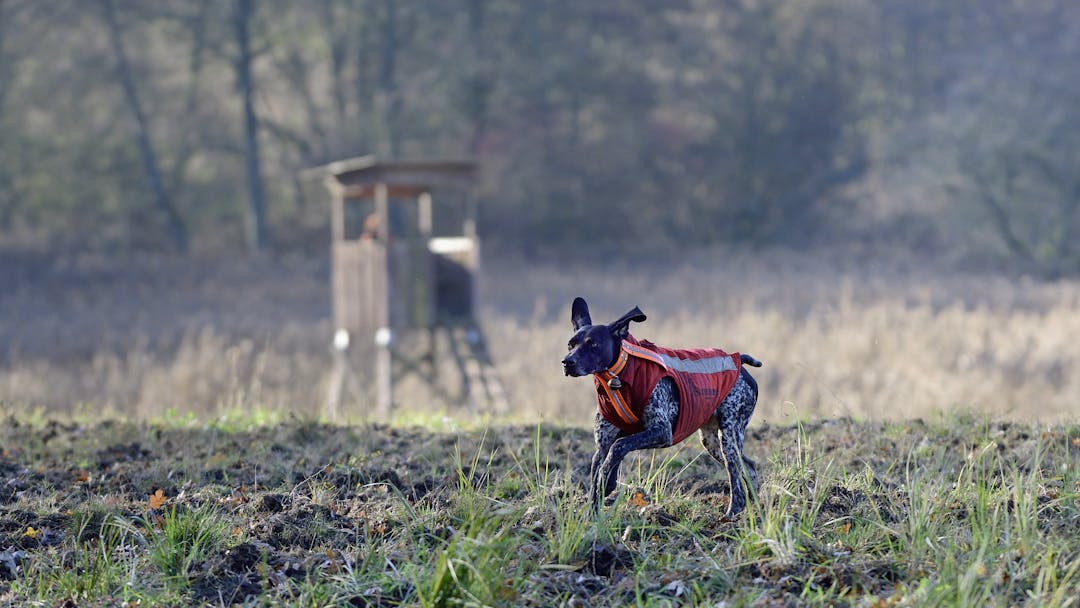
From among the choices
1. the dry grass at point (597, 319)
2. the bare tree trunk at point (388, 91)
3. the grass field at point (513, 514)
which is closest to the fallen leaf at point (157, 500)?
the grass field at point (513, 514)

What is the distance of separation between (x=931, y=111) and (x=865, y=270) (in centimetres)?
1075

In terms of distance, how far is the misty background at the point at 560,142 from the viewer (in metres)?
29.0

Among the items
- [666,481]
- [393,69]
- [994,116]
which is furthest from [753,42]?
[666,481]

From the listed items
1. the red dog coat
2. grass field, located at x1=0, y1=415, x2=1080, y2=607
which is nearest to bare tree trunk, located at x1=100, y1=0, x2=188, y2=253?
grass field, located at x1=0, y1=415, x2=1080, y2=607

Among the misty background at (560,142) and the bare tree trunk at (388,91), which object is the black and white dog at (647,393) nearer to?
the misty background at (560,142)

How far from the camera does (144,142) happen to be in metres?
31.7

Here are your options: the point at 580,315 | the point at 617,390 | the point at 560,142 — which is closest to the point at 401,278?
the point at 580,315

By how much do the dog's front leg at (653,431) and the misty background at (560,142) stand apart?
1862 centimetres

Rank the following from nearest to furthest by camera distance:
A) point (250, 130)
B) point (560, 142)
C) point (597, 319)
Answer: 1. point (597, 319)
2. point (250, 130)
3. point (560, 142)

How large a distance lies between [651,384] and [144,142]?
2986 centimetres

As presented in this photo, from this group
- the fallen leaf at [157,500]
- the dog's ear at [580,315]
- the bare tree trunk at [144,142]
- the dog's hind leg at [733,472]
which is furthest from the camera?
the bare tree trunk at [144,142]

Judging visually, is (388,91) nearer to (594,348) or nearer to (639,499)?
(639,499)

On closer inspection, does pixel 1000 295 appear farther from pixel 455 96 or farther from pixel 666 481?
pixel 666 481

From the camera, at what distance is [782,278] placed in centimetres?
2772
